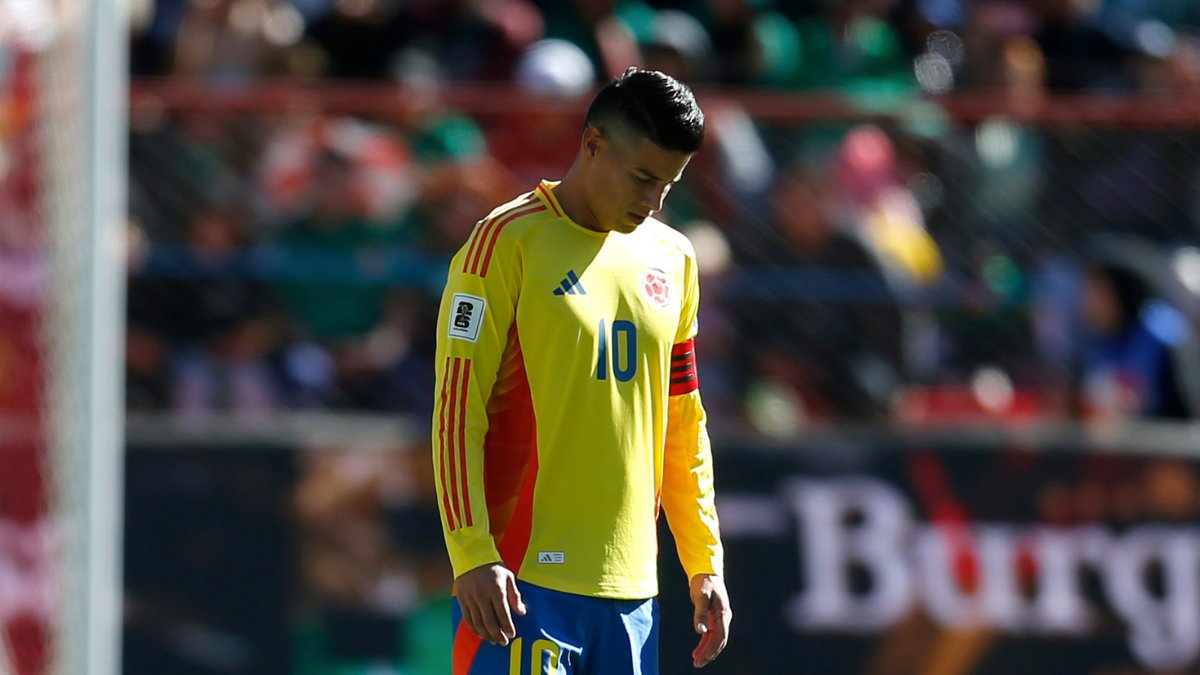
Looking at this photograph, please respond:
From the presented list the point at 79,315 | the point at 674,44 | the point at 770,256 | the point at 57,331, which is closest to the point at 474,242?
the point at 79,315

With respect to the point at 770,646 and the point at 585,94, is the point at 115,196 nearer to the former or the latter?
the point at 585,94

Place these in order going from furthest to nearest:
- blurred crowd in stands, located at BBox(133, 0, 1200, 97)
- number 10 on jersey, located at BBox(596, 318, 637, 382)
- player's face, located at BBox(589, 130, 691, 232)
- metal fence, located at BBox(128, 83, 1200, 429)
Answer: blurred crowd in stands, located at BBox(133, 0, 1200, 97) → metal fence, located at BBox(128, 83, 1200, 429) → number 10 on jersey, located at BBox(596, 318, 637, 382) → player's face, located at BBox(589, 130, 691, 232)

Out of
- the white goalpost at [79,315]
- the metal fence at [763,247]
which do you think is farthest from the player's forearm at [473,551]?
the metal fence at [763,247]

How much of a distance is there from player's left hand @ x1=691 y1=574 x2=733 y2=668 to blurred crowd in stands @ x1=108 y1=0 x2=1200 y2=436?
13.2 ft

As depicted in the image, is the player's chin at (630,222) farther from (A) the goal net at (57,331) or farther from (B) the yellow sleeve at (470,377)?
(A) the goal net at (57,331)

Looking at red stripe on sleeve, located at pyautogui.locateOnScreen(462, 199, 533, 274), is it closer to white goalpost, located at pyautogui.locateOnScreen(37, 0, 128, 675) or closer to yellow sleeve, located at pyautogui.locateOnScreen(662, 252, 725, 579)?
yellow sleeve, located at pyautogui.locateOnScreen(662, 252, 725, 579)

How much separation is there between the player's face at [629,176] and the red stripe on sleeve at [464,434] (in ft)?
1.58

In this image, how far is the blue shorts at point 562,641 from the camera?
3.68 meters

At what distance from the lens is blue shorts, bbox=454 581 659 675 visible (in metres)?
3.68

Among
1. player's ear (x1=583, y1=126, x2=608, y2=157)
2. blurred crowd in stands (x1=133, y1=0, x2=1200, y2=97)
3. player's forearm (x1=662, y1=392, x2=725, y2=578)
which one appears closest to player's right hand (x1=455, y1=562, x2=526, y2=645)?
player's forearm (x1=662, y1=392, x2=725, y2=578)

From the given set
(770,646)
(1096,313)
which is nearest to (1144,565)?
(1096,313)

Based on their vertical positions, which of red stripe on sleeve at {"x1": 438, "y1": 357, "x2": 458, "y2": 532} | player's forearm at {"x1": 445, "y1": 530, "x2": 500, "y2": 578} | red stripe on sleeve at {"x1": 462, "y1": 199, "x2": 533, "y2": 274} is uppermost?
red stripe on sleeve at {"x1": 462, "y1": 199, "x2": 533, "y2": 274}

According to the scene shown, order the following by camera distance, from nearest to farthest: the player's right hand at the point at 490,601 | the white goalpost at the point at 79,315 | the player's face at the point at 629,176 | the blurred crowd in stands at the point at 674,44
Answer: the player's right hand at the point at 490,601 < the player's face at the point at 629,176 < the white goalpost at the point at 79,315 < the blurred crowd in stands at the point at 674,44

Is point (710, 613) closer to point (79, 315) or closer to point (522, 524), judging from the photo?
point (522, 524)
